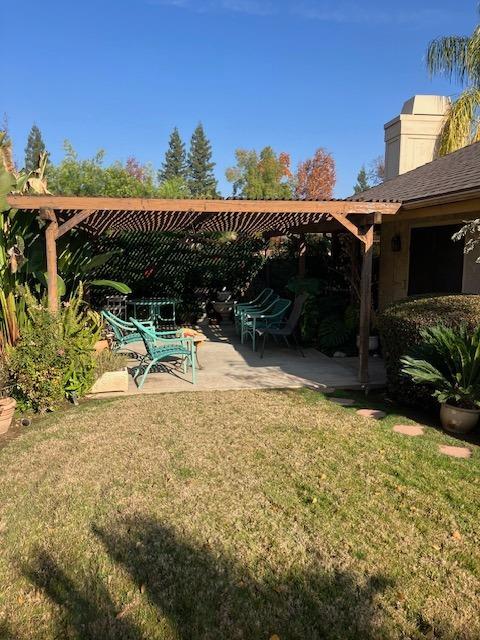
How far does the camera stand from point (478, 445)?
4754mm

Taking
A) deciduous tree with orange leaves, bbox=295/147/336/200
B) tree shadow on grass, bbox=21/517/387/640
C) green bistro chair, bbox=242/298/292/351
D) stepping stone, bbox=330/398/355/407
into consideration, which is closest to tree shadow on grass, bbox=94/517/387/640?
tree shadow on grass, bbox=21/517/387/640

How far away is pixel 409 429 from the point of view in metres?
5.16

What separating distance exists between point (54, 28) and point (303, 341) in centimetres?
1135

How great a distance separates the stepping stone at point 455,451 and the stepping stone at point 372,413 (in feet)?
3.13

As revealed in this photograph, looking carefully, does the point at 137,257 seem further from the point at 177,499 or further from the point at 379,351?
the point at 177,499

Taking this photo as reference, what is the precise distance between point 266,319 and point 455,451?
222 inches

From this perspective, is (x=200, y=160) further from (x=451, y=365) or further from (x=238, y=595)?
(x=238, y=595)

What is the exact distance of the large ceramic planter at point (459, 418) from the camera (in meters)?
4.98

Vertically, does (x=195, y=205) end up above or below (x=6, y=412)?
above

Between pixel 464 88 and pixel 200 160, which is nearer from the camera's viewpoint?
pixel 464 88

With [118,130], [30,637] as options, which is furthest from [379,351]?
[118,130]

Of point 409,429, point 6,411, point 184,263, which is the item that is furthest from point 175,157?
point 409,429

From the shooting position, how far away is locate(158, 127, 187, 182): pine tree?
258ft

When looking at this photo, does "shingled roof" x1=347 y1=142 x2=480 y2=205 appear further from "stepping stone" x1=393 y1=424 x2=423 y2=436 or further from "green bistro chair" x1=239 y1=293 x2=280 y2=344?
"stepping stone" x1=393 y1=424 x2=423 y2=436
